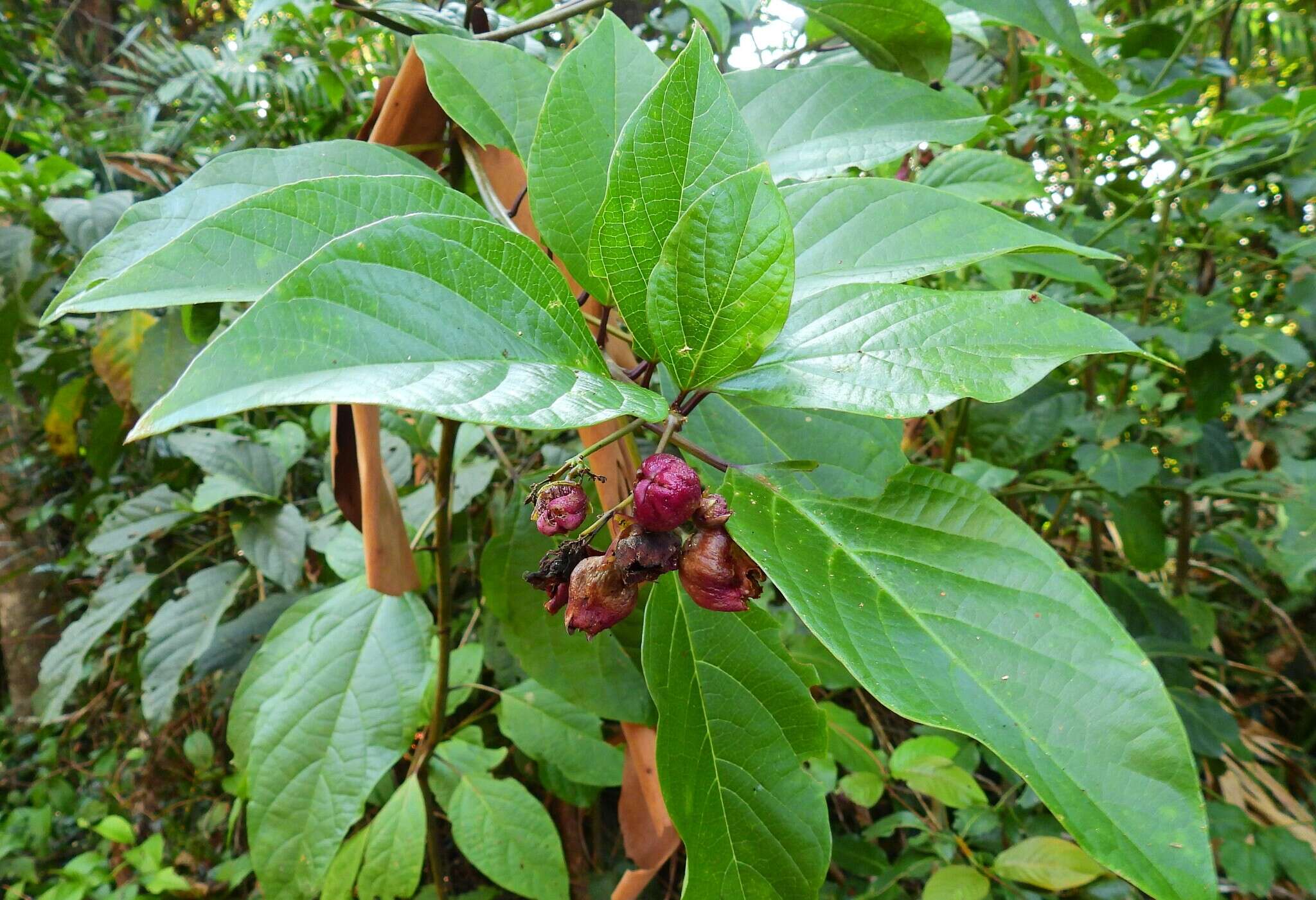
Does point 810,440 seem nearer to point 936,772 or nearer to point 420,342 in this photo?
point 420,342

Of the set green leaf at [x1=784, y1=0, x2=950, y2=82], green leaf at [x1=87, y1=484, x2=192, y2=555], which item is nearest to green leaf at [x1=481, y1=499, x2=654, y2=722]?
green leaf at [x1=784, y1=0, x2=950, y2=82]

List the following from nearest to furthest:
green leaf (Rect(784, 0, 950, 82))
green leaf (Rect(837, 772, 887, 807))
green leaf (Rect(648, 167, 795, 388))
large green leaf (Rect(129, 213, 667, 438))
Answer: large green leaf (Rect(129, 213, 667, 438))
green leaf (Rect(648, 167, 795, 388))
green leaf (Rect(784, 0, 950, 82))
green leaf (Rect(837, 772, 887, 807))

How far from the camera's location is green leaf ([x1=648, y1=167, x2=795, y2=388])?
352mm

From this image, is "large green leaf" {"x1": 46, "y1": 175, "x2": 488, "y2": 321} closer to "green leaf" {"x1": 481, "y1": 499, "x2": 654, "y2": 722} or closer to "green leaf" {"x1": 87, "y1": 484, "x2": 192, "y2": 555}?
"green leaf" {"x1": 481, "y1": 499, "x2": 654, "y2": 722}

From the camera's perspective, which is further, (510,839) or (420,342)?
(510,839)

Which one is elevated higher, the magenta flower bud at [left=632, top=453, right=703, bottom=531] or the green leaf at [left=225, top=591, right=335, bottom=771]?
the magenta flower bud at [left=632, top=453, right=703, bottom=531]

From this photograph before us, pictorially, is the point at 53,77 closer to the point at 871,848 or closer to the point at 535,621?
the point at 535,621

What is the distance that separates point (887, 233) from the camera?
471mm

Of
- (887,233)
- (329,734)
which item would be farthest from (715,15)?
(329,734)

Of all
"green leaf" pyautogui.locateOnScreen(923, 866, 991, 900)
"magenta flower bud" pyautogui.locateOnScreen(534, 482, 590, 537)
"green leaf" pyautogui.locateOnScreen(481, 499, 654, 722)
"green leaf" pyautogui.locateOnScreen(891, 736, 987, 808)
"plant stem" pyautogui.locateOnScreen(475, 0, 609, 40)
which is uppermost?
"plant stem" pyautogui.locateOnScreen(475, 0, 609, 40)

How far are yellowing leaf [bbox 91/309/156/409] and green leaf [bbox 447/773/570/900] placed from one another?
3.01ft

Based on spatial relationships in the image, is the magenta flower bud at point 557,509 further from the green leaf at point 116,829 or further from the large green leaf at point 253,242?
the green leaf at point 116,829

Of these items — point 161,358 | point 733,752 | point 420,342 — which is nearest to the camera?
point 420,342

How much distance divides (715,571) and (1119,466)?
1070 mm
